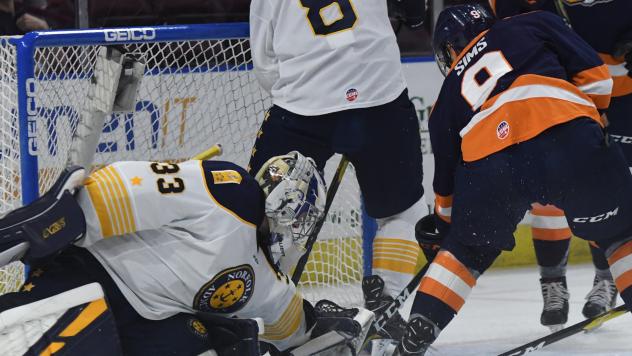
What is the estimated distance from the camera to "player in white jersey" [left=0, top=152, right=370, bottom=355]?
2.34 metres

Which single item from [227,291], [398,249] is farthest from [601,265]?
[227,291]

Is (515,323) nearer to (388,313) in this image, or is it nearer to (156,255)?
(388,313)

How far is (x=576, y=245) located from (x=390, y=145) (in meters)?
1.63

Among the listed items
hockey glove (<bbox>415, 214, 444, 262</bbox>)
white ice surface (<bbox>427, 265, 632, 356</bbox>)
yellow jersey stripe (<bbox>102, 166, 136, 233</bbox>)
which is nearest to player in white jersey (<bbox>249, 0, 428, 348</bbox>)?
hockey glove (<bbox>415, 214, 444, 262</bbox>)

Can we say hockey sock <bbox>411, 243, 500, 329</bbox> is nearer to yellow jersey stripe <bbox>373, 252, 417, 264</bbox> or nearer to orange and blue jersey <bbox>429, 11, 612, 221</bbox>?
orange and blue jersey <bbox>429, 11, 612, 221</bbox>

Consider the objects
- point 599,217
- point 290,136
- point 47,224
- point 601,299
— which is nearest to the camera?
point 47,224

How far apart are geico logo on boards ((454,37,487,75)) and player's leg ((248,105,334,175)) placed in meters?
0.50

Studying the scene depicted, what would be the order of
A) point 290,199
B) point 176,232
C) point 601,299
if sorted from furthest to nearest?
1. point 601,299
2. point 290,199
3. point 176,232

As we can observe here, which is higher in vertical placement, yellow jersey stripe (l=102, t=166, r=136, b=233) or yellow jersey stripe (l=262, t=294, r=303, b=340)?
yellow jersey stripe (l=102, t=166, r=136, b=233)

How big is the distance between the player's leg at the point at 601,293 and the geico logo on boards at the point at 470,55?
1021 mm

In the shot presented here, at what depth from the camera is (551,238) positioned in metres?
3.55

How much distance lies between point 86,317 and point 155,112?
1342 mm

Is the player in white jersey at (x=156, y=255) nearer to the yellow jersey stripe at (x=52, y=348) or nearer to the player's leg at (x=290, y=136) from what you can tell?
the yellow jersey stripe at (x=52, y=348)

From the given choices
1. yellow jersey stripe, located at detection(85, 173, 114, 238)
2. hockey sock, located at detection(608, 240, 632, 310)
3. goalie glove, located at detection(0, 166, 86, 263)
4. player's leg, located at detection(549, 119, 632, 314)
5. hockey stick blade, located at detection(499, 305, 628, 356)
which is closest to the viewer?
goalie glove, located at detection(0, 166, 86, 263)
